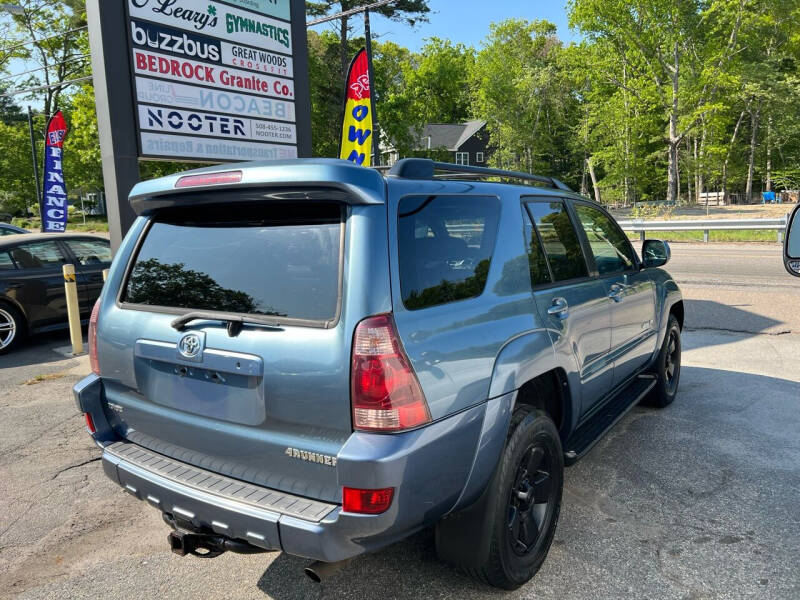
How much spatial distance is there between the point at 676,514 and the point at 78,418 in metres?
4.73

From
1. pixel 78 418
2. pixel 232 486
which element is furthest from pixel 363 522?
pixel 78 418

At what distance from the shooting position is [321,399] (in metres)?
2.05

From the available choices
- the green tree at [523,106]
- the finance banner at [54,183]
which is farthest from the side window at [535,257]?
the green tree at [523,106]

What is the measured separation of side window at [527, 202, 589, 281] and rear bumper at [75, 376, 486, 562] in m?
1.22

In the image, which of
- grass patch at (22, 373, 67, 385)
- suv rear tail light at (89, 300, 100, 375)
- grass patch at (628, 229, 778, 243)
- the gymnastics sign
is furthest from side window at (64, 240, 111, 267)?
grass patch at (628, 229, 778, 243)

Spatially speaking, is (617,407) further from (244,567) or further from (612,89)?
(612,89)

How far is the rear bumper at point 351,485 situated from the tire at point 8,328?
22.2ft

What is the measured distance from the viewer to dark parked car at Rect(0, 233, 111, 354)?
7820mm

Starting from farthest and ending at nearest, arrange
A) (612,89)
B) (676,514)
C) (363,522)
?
1. (612,89)
2. (676,514)
3. (363,522)

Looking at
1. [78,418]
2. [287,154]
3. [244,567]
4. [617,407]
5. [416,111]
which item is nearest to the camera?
[244,567]

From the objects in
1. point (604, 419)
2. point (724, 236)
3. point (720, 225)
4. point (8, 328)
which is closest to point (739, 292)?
point (604, 419)

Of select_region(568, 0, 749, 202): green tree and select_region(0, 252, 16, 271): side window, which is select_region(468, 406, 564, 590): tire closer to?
select_region(0, 252, 16, 271): side window

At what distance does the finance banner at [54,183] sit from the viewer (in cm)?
1617

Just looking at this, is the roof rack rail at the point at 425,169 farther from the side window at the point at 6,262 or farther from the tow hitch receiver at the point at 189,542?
the side window at the point at 6,262
